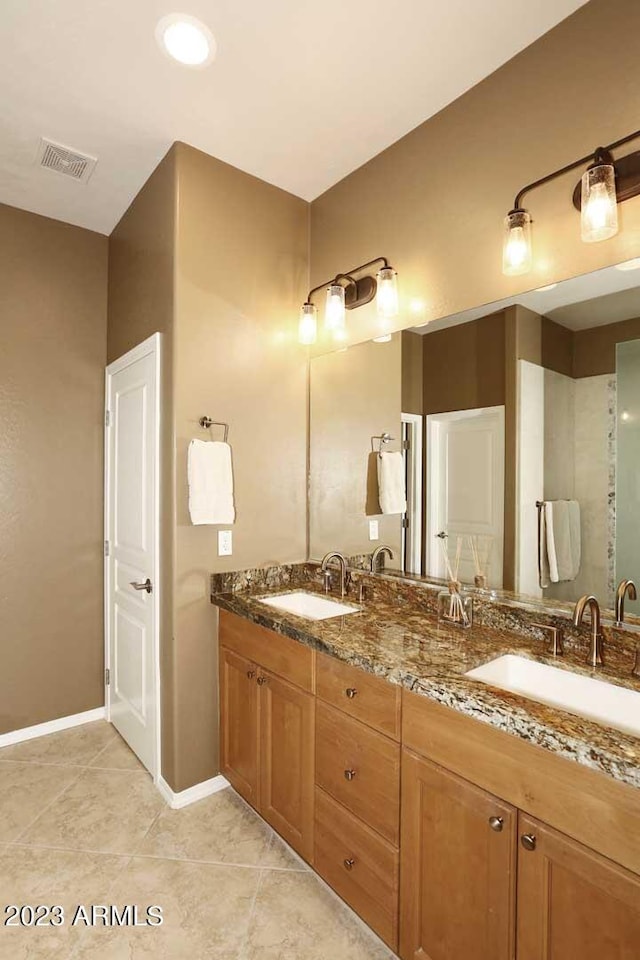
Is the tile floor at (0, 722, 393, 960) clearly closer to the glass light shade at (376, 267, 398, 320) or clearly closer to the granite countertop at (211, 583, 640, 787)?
the granite countertop at (211, 583, 640, 787)

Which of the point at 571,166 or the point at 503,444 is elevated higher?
the point at 571,166

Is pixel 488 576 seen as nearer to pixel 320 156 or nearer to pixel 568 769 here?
pixel 568 769

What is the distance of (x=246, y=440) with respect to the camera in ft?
7.97

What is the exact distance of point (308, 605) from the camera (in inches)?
90.4

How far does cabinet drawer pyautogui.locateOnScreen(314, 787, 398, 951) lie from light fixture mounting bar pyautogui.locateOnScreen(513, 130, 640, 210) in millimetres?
2050

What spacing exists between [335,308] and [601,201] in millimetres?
1171

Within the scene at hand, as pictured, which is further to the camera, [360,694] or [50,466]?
[50,466]

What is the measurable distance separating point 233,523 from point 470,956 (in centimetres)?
167

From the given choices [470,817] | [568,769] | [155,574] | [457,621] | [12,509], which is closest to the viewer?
[568,769]

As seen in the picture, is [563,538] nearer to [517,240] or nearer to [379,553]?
[379,553]

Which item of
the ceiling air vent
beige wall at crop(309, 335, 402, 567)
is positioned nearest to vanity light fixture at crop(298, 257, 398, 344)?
beige wall at crop(309, 335, 402, 567)

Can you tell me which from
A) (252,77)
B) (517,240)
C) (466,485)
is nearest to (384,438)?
(466,485)

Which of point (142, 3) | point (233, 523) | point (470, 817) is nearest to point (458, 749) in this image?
point (470, 817)

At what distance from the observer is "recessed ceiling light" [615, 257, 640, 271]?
1.48 m
